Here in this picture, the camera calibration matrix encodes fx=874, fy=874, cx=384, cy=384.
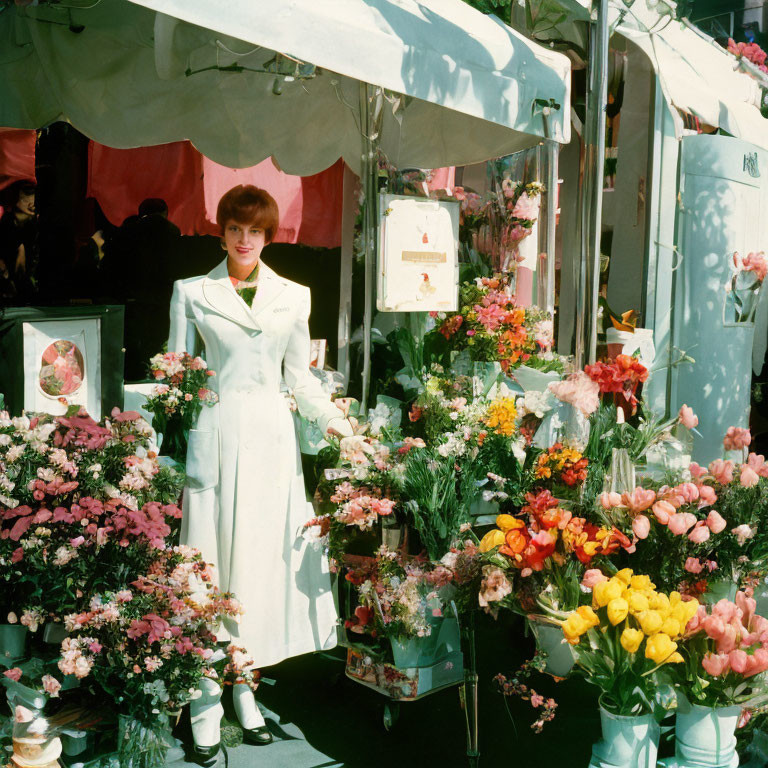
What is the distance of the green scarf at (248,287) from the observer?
346 centimetres

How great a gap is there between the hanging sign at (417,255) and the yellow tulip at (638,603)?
74.0 inches

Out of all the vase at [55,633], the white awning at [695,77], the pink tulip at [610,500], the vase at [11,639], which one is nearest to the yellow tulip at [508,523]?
the pink tulip at [610,500]

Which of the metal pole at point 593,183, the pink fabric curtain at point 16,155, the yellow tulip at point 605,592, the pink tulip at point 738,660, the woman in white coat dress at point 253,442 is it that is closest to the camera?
the pink tulip at point 738,660

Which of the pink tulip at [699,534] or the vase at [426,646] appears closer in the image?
the pink tulip at [699,534]

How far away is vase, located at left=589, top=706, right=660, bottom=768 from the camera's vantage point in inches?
102

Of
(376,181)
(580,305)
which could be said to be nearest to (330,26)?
(376,181)

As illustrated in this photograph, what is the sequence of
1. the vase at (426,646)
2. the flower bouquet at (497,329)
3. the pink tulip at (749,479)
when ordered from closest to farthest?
the pink tulip at (749,479) → the vase at (426,646) → the flower bouquet at (497,329)

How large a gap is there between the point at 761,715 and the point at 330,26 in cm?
266

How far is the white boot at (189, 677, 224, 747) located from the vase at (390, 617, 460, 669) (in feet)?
2.19

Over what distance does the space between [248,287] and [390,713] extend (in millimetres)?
1783

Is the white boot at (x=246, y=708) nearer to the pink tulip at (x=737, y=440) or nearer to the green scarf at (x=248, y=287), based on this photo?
the green scarf at (x=248, y=287)

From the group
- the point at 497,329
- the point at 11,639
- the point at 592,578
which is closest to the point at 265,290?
the point at 497,329

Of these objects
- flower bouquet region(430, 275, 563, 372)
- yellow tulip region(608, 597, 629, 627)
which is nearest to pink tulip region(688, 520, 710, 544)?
yellow tulip region(608, 597, 629, 627)

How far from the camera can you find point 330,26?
9.39 ft
